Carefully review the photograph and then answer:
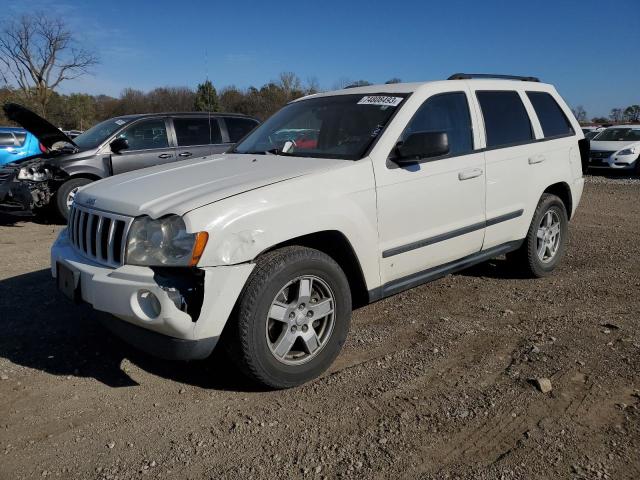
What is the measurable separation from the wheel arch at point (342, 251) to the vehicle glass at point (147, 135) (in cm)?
624

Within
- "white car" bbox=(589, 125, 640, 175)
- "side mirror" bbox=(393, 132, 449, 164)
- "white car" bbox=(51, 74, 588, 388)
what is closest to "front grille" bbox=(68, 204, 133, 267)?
"white car" bbox=(51, 74, 588, 388)

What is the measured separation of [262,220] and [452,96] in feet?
7.04

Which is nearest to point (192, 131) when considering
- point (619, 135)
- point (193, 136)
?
point (193, 136)

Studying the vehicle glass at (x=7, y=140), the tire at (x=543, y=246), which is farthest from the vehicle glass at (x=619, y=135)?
the vehicle glass at (x=7, y=140)

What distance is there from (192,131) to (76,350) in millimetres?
5975

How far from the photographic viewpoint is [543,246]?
17.1ft

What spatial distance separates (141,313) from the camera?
2.74 m

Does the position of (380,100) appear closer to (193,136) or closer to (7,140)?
(193,136)

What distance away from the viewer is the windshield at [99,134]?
874cm

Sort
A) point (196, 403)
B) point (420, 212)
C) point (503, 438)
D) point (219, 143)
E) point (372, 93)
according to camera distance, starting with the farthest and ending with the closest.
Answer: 1. point (219, 143)
2. point (372, 93)
3. point (420, 212)
4. point (196, 403)
5. point (503, 438)

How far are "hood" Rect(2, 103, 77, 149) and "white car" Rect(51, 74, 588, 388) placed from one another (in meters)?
3.91

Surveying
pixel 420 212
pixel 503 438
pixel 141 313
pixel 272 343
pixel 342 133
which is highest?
pixel 342 133

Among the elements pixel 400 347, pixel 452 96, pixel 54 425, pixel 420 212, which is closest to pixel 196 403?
pixel 54 425

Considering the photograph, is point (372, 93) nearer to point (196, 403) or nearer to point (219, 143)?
point (196, 403)
